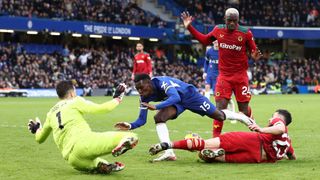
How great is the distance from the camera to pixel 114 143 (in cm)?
891

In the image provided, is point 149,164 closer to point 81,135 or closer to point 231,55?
point 81,135

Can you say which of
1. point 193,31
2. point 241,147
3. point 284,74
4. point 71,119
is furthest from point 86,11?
point 71,119

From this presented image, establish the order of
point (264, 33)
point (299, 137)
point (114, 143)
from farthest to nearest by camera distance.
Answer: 1. point (264, 33)
2. point (299, 137)
3. point (114, 143)

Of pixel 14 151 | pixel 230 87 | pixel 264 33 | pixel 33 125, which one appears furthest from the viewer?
pixel 264 33

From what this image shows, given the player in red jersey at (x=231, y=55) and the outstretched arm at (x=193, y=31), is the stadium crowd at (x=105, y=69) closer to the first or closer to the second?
the player in red jersey at (x=231, y=55)

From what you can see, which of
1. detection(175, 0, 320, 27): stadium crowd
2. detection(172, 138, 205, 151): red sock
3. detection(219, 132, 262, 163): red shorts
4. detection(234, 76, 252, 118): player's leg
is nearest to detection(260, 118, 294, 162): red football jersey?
detection(219, 132, 262, 163): red shorts

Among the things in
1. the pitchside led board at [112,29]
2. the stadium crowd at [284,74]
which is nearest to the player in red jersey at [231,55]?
the pitchside led board at [112,29]

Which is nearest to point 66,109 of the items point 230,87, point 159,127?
point 159,127

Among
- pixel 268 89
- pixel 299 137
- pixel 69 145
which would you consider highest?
pixel 69 145

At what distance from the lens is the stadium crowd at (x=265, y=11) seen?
60156mm

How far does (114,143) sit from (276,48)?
191ft

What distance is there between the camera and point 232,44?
520 inches

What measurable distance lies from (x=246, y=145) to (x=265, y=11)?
5285 cm

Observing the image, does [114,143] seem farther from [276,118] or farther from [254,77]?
[254,77]
